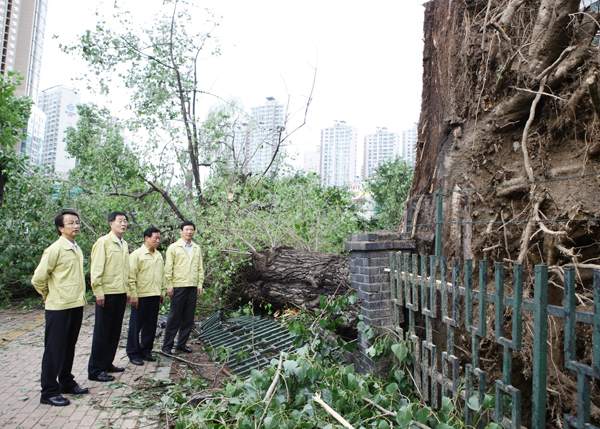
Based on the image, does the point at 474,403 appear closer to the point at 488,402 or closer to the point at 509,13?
the point at 488,402

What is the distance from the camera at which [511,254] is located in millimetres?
3758

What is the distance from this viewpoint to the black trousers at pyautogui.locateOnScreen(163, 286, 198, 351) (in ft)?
17.9

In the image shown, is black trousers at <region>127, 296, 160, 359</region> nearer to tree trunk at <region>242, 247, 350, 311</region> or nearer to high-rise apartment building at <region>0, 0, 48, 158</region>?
tree trunk at <region>242, 247, 350, 311</region>

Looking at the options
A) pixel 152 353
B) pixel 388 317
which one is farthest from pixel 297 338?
pixel 152 353

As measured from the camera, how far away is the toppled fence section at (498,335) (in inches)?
72.4

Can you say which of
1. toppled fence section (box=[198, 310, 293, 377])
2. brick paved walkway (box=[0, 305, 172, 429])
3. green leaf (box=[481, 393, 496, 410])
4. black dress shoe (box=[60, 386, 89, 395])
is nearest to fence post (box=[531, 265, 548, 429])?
green leaf (box=[481, 393, 496, 410])

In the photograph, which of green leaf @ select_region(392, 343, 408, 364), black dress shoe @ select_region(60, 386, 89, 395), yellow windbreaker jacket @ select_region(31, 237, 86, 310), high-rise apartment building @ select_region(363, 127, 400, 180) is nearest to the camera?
green leaf @ select_region(392, 343, 408, 364)

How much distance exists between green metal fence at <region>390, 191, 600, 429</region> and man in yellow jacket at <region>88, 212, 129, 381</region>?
126 inches

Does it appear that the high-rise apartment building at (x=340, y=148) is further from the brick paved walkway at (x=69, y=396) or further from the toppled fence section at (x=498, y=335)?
the toppled fence section at (x=498, y=335)

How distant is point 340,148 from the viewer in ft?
85.3

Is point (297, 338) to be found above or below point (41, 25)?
below

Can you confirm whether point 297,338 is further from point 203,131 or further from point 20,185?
point 20,185

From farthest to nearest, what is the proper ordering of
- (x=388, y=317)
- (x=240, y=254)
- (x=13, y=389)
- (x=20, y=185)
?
(x=20, y=185) < (x=240, y=254) < (x=13, y=389) < (x=388, y=317)

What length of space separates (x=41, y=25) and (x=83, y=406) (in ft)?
241
